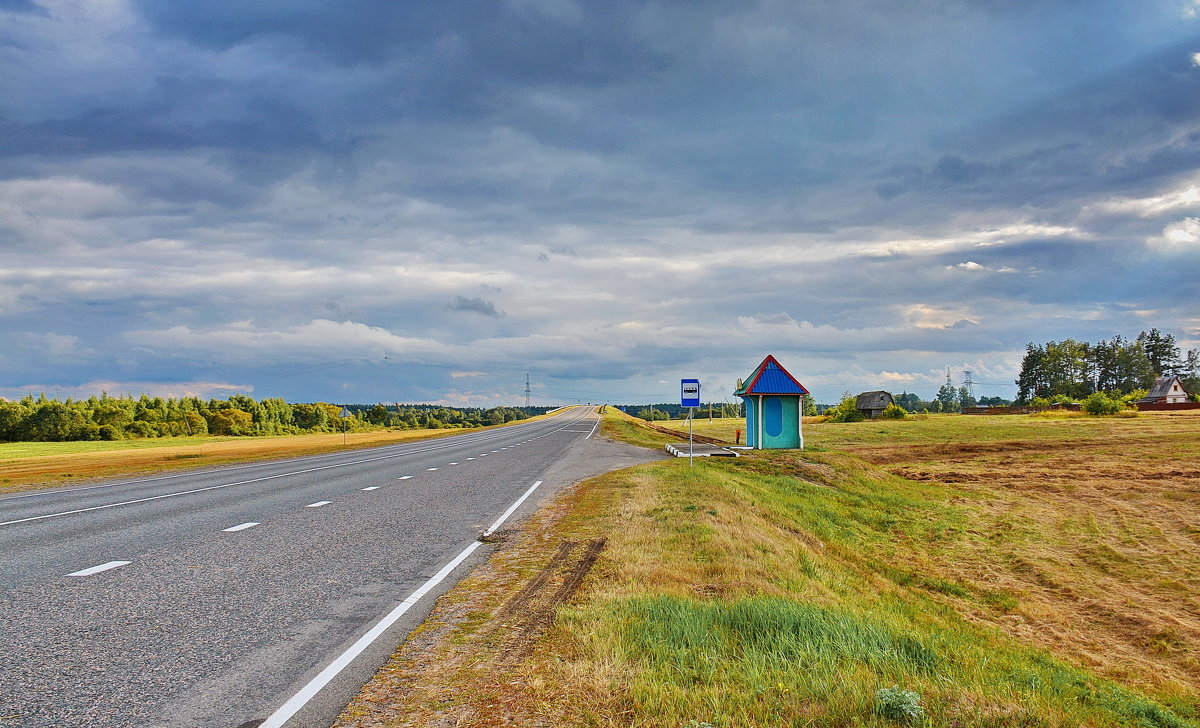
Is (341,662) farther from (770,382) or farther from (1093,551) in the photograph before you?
(770,382)

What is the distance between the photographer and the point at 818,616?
236 inches

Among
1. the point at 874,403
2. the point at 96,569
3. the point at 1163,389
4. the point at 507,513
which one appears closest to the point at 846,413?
the point at 874,403

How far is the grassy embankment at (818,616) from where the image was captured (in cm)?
420

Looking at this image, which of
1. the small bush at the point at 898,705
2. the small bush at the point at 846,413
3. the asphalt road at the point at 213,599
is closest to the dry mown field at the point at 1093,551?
the small bush at the point at 898,705

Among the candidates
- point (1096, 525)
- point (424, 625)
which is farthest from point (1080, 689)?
point (1096, 525)

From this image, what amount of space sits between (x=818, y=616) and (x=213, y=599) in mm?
6143

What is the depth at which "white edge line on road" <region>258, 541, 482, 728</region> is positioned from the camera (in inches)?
158

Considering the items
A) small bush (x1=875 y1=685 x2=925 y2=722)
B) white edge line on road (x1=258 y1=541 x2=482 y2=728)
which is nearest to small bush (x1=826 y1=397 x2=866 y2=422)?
white edge line on road (x1=258 y1=541 x2=482 y2=728)

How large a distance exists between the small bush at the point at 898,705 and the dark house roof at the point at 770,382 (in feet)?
86.0

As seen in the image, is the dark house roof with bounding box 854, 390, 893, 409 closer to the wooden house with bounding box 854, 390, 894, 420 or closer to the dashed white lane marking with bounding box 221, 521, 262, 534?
the wooden house with bounding box 854, 390, 894, 420

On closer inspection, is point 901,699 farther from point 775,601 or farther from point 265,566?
point 265,566

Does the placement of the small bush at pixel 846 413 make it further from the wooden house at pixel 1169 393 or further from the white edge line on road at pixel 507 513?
the white edge line on road at pixel 507 513

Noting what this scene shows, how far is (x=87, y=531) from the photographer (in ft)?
34.6

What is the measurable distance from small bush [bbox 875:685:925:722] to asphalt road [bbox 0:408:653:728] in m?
3.54
